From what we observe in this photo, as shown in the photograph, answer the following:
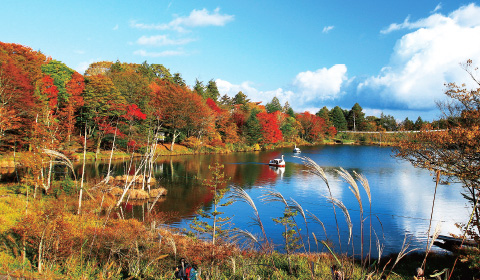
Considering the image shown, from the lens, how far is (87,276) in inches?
293

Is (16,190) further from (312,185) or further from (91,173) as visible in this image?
(312,185)

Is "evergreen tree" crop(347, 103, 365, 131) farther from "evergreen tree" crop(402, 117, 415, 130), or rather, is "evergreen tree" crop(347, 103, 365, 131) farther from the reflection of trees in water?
the reflection of trees in water

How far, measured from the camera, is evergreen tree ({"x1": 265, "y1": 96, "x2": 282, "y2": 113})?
317 ft

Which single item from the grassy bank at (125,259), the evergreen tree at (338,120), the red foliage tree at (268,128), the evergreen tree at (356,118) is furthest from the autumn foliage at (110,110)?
the evergreen tree at (356,118)

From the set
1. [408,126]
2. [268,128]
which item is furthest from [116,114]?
[408,126]

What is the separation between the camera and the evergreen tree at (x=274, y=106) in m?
96.6

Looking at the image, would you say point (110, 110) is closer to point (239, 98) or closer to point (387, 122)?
point (239, 98)

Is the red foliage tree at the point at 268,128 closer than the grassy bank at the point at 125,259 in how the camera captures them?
No

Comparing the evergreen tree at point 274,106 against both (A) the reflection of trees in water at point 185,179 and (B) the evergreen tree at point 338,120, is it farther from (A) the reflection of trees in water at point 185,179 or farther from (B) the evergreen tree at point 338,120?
(A) the reflection of trees in water at point 185,179

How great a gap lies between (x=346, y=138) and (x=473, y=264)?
90727mm

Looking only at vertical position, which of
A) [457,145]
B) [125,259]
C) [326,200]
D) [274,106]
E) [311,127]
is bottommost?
[326,200]

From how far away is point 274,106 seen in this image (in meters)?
100

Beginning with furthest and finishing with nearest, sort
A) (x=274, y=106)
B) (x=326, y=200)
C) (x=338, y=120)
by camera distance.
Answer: (x=274, y=106) → (x=338, y=120) → (x=326, y=200)

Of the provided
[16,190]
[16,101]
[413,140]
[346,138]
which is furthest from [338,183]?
[346,138]
